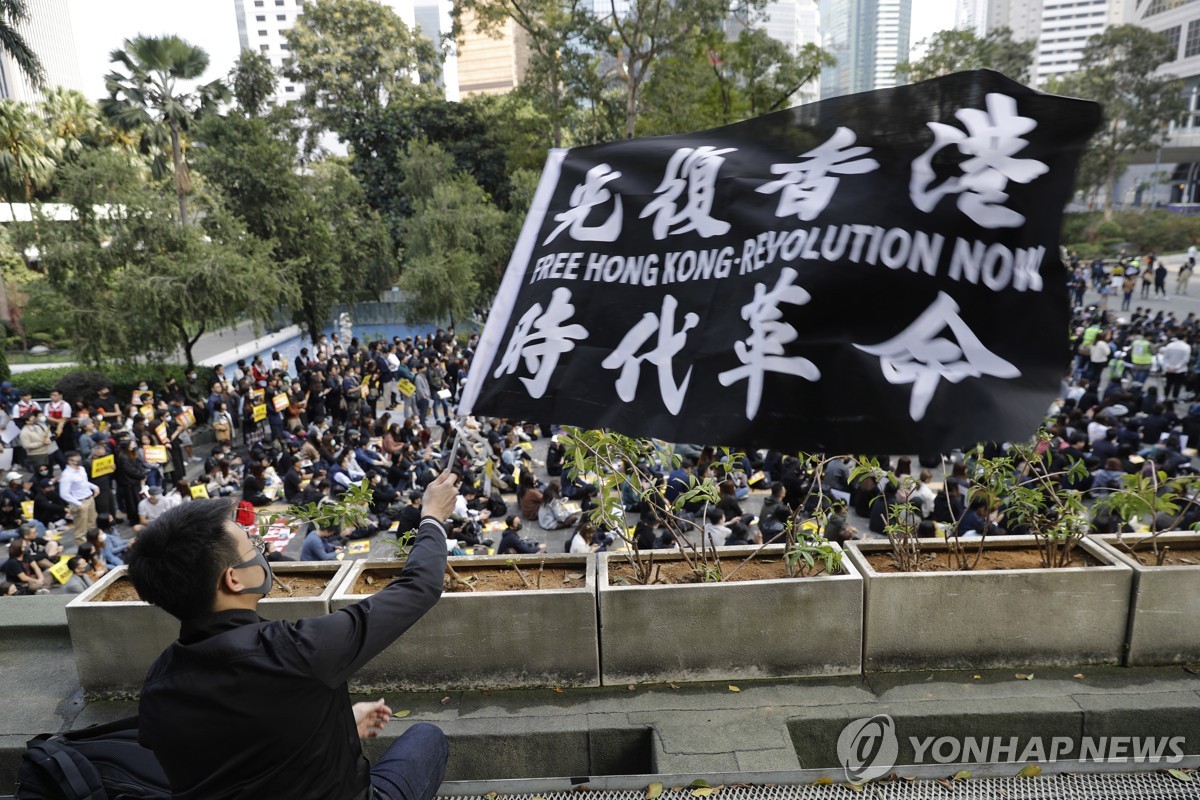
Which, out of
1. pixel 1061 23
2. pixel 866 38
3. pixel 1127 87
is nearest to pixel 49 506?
pixel 1127 87

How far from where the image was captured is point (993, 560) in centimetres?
459

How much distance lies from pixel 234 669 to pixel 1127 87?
51.7m

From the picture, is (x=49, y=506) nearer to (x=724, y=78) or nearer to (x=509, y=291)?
(x=509, y=291)

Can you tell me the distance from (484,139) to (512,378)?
3214 centimetres

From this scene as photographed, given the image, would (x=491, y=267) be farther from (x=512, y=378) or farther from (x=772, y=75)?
(x=512, y=378)

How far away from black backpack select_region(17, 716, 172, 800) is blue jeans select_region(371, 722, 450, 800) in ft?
2.10

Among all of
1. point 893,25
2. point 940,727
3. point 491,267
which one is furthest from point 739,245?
point 893,25

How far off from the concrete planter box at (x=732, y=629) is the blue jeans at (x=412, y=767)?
163 cm

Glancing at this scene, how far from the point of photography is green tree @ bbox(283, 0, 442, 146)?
36.2 metres

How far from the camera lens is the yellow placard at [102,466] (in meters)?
10.6

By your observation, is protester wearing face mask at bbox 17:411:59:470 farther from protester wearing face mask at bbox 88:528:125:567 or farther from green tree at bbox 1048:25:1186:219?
green tree at bbox 1048:25:1186:219

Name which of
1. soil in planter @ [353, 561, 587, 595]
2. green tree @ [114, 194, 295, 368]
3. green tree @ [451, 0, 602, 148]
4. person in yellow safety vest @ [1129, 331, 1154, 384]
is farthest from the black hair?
green tree @ [451, 0, 602, 148]

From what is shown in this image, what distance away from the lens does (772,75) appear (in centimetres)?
2581

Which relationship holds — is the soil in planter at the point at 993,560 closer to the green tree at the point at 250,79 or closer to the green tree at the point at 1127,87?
the green tree at the point at 250,79
